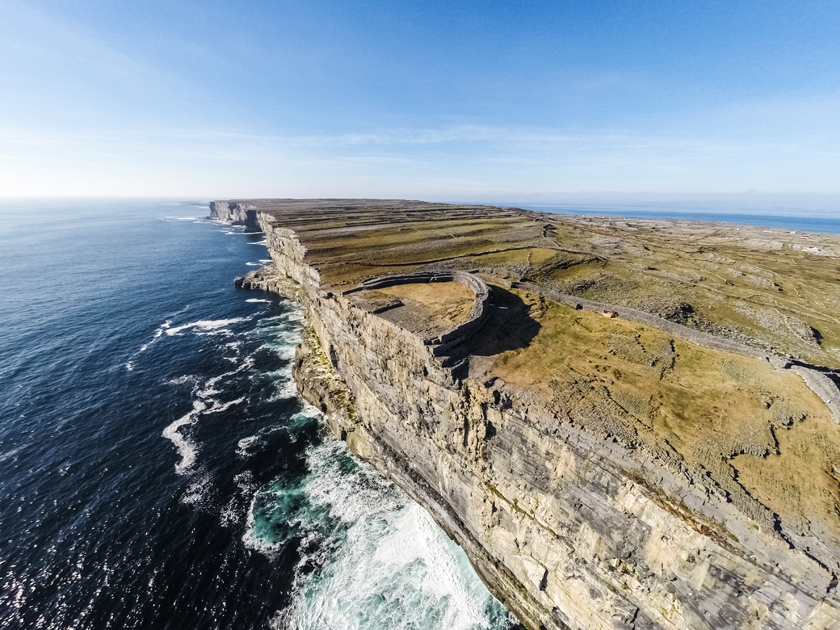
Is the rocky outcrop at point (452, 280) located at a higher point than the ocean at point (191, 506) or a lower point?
higher

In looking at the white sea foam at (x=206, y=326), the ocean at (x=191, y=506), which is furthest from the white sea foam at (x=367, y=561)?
the white sea foam at (x=206, y=326)

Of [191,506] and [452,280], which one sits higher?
[452,280]

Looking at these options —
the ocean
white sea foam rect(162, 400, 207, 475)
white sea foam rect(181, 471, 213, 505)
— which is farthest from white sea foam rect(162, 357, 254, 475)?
white sea foam rect(181, 471, 213, 505)

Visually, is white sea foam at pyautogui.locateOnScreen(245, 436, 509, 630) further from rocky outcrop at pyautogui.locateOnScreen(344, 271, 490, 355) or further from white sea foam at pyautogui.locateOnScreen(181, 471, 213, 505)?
rocky outcrop at pyautogui.locateOnScreen(344, 271, 490, 355)

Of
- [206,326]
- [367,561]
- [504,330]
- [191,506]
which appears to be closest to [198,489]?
[191,506]

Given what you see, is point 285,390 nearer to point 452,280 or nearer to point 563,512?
point 452,280

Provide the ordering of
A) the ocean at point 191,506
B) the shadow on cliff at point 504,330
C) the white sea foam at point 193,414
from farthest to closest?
the white sea foam at point 193,414
the shadow on cliff at point 504,330
the ocean at point 191,506

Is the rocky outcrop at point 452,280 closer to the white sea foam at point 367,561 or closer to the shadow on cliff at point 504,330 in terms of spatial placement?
the shadow on cliff at point 504,330
